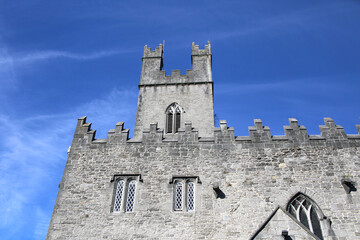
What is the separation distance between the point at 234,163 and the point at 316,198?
355 centimetres

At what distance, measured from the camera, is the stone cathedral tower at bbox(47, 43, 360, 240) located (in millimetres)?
11898

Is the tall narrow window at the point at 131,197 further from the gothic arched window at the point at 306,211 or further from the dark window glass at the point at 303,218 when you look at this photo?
the dark window glass at the point at 303,218

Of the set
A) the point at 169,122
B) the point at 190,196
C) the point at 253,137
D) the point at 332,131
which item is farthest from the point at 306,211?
the point at 169,122

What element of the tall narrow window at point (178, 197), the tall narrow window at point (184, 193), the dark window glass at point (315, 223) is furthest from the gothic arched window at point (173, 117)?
the dark window glass at point (315, 223)

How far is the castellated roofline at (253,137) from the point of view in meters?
13.8

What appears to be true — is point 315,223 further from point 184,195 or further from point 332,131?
point 184,195

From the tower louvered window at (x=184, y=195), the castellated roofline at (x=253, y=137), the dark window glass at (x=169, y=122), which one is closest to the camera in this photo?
the tower louvered window at (x=184, y=195)

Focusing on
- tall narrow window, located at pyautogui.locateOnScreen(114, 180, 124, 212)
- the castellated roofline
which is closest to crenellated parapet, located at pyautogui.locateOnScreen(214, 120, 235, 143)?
the castellated roofline

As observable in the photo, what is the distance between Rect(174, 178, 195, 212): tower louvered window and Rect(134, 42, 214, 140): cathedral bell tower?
266 inches

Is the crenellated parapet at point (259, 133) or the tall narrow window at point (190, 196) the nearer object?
the tall narrow window at point (190, 196)

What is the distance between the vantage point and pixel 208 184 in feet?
42.2

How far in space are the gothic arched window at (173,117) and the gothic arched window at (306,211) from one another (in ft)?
32.0

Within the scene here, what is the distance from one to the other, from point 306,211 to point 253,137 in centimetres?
381

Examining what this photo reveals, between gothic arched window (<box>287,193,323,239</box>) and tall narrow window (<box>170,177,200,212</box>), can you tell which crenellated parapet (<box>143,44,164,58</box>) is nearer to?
tall narrow window (<box>170,177,200,212</box>)
